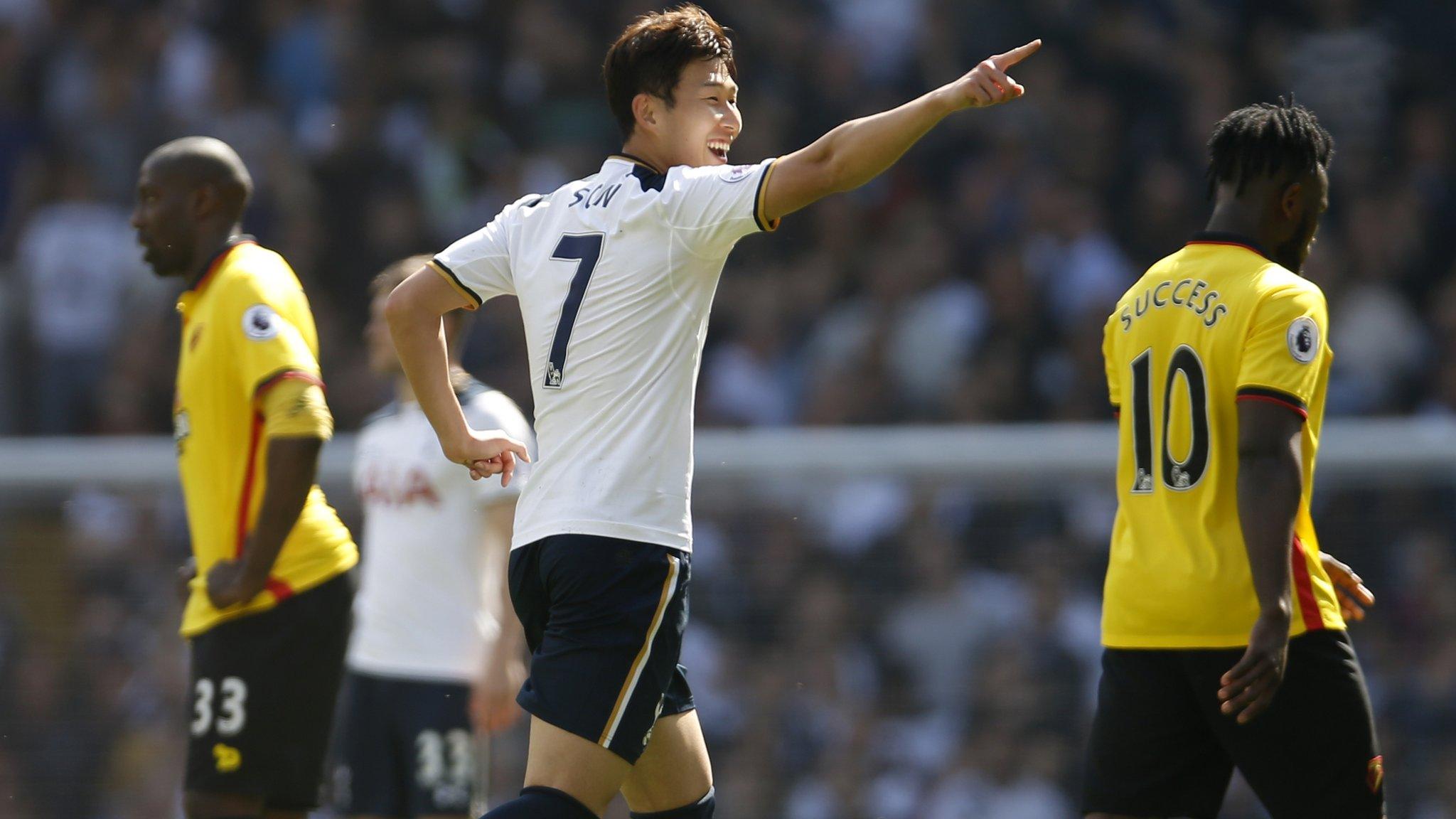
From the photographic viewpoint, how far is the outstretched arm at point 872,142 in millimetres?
3486

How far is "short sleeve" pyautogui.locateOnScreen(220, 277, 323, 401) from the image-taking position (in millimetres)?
4809

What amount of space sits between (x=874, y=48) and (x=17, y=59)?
6.11 m

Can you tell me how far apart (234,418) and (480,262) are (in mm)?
1201

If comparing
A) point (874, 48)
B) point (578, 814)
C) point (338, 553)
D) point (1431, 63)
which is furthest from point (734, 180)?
point (1431, 63)

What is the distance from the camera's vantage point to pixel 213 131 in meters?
11.8

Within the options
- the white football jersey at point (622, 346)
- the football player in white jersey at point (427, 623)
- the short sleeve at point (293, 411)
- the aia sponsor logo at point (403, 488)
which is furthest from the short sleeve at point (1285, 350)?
the aia sponsor logo at point (403, 488)

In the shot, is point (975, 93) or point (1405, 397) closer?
point (975, 93)

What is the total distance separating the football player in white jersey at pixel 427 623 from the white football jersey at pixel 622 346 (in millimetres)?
2143

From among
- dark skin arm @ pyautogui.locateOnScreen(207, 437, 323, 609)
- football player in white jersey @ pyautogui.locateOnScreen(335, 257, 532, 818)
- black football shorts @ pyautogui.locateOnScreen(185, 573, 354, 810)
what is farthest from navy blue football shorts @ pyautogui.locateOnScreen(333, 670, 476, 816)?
dark skin arm @ pyautogui.locateOnScreen(207, 437, 323, 609)

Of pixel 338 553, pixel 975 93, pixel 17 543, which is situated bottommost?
pixel 17 543

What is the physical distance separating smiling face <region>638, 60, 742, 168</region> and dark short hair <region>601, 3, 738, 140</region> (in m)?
0.02

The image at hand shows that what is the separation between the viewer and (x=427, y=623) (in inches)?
245

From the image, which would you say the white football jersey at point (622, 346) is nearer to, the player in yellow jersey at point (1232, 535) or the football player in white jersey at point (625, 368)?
the football player in white jersey at point (625, 368)

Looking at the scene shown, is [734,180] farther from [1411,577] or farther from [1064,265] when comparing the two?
[1064,265]
